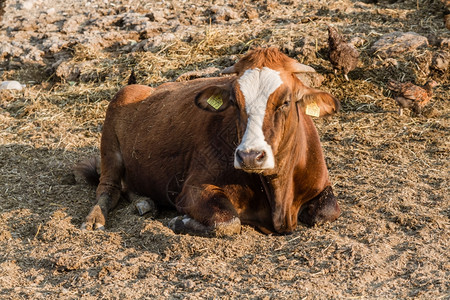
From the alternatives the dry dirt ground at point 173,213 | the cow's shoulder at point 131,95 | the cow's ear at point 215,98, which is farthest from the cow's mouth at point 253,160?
the cow's shoulder at point 131,95

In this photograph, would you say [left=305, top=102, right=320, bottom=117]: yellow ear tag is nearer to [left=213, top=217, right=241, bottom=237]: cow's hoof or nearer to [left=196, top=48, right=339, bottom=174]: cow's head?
[left=196, top=48, right=339, bottom=174]: cow's head

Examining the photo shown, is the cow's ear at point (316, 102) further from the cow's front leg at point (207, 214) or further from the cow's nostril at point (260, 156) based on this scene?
the cow's front leg at point (207, 214)

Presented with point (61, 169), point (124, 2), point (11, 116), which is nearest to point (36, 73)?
point (11, 116)

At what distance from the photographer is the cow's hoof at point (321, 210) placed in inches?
265

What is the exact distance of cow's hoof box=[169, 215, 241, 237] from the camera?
6316 millimetres

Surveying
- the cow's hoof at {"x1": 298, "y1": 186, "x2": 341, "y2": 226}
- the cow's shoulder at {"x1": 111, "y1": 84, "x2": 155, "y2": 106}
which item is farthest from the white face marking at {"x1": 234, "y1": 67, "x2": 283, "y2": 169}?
the cow's shoulder at {"x1": 111, "y1": 84, "x2": 155, "y2": 106}

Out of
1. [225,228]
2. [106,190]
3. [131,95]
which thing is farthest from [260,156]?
[131,95]

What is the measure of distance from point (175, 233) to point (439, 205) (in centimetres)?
264

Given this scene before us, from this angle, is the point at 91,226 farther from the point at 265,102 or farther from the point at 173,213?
the point at 265,102

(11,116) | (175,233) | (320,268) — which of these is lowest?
(11,116)

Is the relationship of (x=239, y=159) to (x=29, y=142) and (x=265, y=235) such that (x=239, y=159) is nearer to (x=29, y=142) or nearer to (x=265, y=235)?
(x=265, y=235)

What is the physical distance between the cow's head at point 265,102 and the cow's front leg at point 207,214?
0.62 metres

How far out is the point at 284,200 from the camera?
6668 millimetres

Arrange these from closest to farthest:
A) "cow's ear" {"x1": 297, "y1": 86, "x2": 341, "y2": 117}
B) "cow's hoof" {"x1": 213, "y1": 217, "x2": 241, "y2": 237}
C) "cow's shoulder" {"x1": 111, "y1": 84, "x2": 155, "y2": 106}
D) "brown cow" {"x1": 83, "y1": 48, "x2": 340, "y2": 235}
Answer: "brown cow" {"x1": 83, "y1": 48, "x2": 340, "y2": 235} < "cow's hoof" {"x1": 213, "y1": 217, "x2": 241, "y2": 237} < "cow's ear" {"x1": 297, "y1": 86, "x2": 341, "y2": 117} < "cow's shoulder" {"x1": 111, "y1": 84, "x2": 155, "y2": 106}
